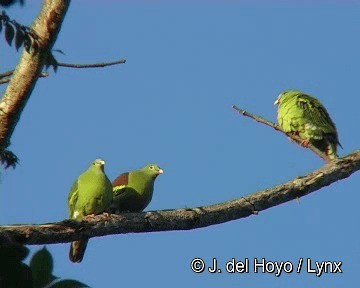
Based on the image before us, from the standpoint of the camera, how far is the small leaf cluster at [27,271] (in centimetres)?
297

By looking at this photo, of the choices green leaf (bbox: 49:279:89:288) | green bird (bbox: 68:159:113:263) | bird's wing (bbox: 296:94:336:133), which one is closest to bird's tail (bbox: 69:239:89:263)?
green bird (bbox: 68:159:113:263)

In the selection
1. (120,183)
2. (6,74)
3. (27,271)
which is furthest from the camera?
(120,183)

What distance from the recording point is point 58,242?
4438mm

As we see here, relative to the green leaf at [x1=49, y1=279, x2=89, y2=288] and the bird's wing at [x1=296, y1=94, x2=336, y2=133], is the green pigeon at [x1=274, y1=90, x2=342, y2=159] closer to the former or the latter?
the bird's wing at [x1=296, y1=94, x2=336, y2=133]

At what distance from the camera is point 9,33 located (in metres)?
3.28

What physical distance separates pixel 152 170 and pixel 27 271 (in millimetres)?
4303

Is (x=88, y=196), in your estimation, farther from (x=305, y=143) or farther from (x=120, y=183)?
(x=305, y=143)

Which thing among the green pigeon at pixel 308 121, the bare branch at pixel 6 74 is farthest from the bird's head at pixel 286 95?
the bare branch at pixel 6 74

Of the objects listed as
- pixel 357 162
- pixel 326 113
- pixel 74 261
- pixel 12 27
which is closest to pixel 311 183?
pixel 357 162

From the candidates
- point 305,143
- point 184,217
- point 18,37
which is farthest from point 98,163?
point 18,37

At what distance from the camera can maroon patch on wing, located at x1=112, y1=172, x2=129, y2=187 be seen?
7.14m

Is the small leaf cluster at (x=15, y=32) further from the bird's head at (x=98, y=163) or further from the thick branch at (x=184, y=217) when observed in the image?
the bird's head at (x=98, y=163)

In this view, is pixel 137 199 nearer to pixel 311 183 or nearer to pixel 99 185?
pixel 99 185

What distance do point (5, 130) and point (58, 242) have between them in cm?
73
